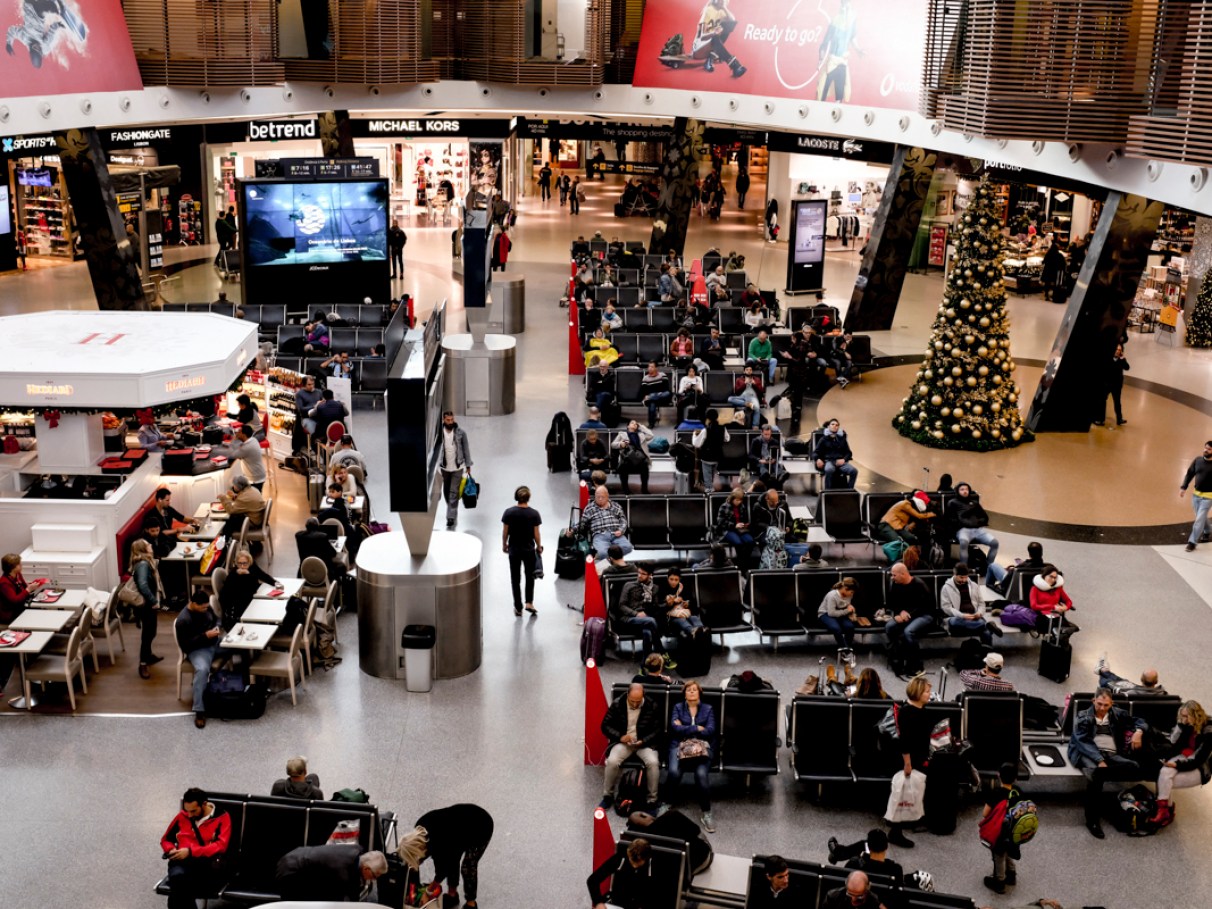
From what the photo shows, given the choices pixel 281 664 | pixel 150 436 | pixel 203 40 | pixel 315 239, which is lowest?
pixel 281 664

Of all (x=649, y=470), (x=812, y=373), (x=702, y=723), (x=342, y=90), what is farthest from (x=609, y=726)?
(x=342, y=90)

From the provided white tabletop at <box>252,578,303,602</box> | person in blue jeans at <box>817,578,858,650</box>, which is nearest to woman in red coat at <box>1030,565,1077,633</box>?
person in blue jeans at <box>817,578,858,650</box>

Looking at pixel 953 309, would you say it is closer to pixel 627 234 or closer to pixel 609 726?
pixel 609 726

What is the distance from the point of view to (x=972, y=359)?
69.0 ft

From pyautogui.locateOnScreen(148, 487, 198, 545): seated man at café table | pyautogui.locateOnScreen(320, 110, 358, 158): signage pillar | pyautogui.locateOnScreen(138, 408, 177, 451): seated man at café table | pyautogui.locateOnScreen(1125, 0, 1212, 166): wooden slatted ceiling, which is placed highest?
pyautogui.locateOnScreen(1125, 0, 1212, 166): wooden slatted ceiling

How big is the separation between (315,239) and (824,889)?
2168 centimetres

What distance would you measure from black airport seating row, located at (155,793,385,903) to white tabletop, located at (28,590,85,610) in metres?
4.42

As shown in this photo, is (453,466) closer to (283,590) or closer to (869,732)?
(283,590)

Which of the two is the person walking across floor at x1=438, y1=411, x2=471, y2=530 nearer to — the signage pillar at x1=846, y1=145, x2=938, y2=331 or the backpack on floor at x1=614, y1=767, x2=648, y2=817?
the backpack on floor at x1=614, y1=767, x2=648, y2=817

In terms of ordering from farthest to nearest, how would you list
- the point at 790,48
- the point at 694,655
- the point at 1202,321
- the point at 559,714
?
the point at 790,48 → the point at 1202,321 → the point at 694,655 → the point at 559,714

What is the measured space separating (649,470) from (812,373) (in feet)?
22.4

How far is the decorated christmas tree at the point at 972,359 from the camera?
68.3 ft

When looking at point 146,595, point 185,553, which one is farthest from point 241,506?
point 146,595

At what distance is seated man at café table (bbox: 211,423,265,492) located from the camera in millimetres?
17109
